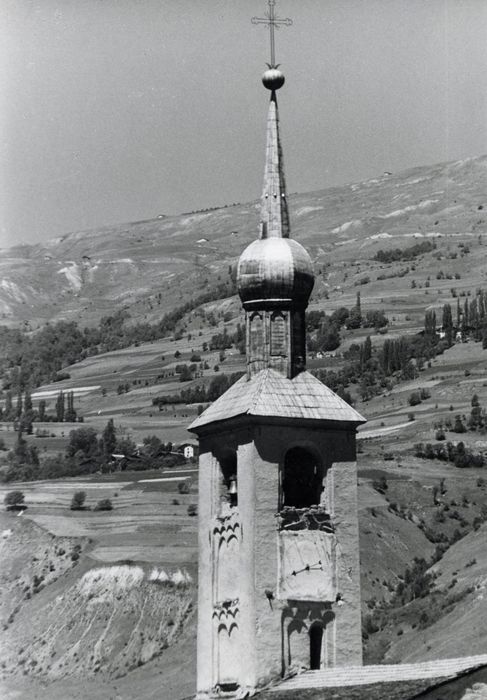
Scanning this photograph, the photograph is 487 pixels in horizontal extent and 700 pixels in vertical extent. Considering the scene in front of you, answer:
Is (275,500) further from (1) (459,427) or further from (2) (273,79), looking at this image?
(1) (459,427)

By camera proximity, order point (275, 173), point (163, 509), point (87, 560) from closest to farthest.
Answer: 1. point (275, 173)
2. point (87, 560)
3. point (163, 509)

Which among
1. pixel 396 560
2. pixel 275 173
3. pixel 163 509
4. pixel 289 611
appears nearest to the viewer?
pixel 289 611

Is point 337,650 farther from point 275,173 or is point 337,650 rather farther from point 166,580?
point 166,580

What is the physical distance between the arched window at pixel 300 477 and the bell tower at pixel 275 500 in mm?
41

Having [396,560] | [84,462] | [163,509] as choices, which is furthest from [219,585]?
[84,462]

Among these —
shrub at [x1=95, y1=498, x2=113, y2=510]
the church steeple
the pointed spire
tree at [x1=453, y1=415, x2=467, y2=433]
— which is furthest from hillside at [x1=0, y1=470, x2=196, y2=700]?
the pointed spire

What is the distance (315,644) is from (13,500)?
399ft

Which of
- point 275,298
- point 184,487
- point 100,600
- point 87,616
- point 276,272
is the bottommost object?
point 87,616

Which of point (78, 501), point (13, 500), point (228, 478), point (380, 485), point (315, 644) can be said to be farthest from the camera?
point (13, 500)

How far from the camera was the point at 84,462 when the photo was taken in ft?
628

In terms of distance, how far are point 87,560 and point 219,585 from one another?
9430 cm

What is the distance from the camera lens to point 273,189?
45.7 metres

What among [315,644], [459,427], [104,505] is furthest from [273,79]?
[459,427]

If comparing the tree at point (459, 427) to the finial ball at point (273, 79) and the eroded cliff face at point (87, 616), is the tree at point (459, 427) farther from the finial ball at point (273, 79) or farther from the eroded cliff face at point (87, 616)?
the finial ball at point (273, 79)
